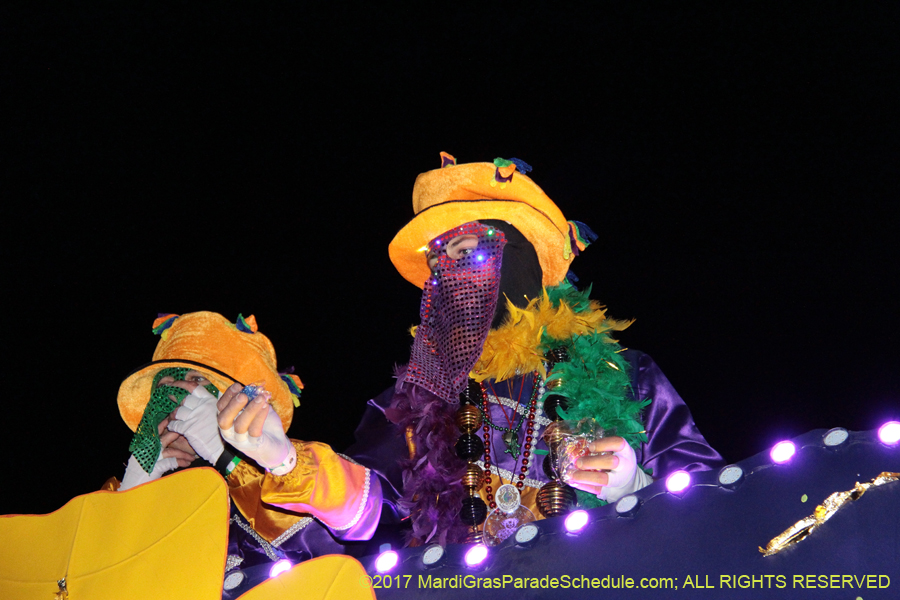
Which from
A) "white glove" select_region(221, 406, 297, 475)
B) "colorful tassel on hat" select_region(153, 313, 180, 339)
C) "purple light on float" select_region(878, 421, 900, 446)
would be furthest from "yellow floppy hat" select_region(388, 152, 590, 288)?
"purple light on float" select_region(878, 421, 900, 446)

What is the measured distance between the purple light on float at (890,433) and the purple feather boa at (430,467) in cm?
122

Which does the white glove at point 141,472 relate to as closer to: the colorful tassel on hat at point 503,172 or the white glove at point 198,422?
the white glove at point 198,422

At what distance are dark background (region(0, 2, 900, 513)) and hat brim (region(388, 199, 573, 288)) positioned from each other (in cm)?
56

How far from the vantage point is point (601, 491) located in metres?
1.42

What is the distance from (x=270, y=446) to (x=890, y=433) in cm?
123

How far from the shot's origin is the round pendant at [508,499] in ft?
5.41

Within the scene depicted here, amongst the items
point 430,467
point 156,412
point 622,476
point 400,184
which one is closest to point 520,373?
point 430,467

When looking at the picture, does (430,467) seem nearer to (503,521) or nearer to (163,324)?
(503,521)

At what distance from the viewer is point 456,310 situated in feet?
6.75

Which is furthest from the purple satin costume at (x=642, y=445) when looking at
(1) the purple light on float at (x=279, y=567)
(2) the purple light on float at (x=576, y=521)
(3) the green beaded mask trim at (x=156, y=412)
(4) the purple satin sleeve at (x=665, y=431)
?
(1) the purple light on float at (x=279, y=567)

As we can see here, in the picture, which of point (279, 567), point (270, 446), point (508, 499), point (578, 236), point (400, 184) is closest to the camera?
point (279, 567)

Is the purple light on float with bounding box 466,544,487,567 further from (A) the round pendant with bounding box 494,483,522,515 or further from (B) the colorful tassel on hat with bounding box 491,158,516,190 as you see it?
(B) the colorful tassel on hat with bounding box 491,158,516,190

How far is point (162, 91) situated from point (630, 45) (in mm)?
2037

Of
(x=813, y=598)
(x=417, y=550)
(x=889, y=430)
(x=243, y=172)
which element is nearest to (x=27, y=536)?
(x=417, y=550)
